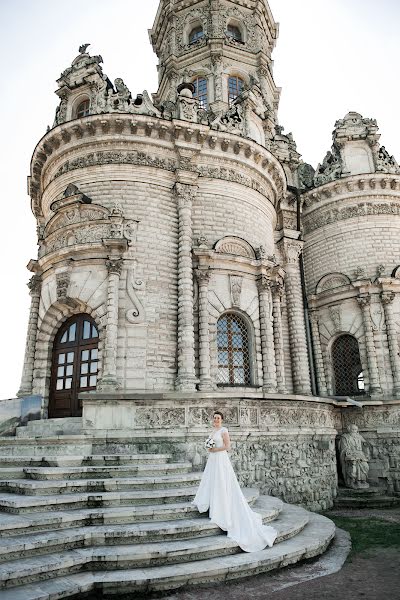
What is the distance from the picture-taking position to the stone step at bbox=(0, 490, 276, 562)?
5.56m

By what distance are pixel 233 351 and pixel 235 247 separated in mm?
4004

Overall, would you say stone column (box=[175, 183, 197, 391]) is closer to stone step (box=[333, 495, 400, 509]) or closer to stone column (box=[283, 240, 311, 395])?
stone column (box=[283, 240, 311, 395])

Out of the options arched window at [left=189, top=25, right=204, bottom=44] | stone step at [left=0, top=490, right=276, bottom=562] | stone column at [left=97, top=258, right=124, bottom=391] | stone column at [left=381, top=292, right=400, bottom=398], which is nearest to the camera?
stone step at [left=0, top=490, right=276, bottom=562]

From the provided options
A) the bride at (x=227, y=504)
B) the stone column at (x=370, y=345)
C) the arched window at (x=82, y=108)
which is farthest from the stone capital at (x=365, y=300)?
the arched window at (x=82, y=108)

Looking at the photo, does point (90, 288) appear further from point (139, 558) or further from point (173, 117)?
point (139, 558)

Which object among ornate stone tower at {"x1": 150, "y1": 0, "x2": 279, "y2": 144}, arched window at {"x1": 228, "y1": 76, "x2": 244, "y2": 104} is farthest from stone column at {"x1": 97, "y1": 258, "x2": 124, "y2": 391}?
arched window at {"x1": 228, "y1": 76, "x2": 244, "y2": 104}

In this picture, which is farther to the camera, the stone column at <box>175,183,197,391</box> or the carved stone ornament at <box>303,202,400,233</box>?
the carved stone ornament at <box>303,202,400,233</box>

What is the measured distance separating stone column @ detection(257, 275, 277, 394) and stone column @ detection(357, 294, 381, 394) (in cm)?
494

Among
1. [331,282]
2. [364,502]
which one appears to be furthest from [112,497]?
[331,282]

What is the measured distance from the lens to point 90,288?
15.0m

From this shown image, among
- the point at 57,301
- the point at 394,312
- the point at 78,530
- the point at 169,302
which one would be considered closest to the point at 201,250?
the point at 169,302

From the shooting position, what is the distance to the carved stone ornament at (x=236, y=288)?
16.2 meters

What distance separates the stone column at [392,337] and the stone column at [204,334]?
8482 mm

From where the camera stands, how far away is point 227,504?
7066mm
